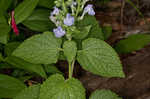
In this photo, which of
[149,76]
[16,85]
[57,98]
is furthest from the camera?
[149,76]

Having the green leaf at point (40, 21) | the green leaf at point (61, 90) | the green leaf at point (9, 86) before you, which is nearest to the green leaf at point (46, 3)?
the green leaf at point (40, 21)

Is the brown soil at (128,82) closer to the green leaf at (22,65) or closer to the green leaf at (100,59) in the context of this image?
the green leaf at (22,65)

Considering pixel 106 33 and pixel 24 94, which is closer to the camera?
pixel 24 94

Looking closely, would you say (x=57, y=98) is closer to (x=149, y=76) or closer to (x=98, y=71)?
(x=98, y=71)

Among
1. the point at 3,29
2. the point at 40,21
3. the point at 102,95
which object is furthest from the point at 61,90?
the point at 40,21

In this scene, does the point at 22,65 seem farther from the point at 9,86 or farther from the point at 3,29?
the point at 3,29

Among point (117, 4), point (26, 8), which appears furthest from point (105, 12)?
point (26, 8)
